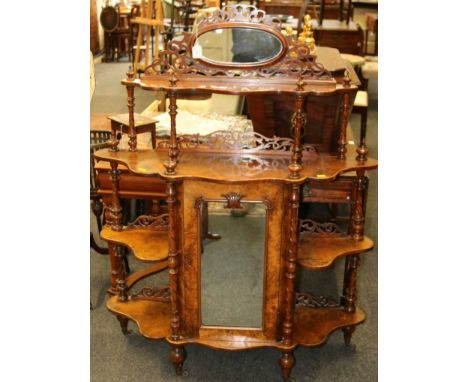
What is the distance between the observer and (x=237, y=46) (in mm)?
2148

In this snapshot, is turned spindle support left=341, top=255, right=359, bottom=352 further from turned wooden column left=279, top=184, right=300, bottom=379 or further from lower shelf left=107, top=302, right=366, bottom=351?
turned wooden column left=279, top=184, right=300, bottom=379

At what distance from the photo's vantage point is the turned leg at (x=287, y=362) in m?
2.10

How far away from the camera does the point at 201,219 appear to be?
6.45 ft

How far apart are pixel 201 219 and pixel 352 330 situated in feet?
2.77

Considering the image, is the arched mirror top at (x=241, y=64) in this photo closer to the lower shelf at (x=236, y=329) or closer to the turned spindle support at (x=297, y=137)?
the turned spindle support at (x=297, y=137)

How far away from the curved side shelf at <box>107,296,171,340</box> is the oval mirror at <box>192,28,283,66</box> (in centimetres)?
103

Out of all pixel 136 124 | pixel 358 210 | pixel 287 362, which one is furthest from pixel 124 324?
pixel 358 210

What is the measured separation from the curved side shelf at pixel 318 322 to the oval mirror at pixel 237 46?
1.03 m

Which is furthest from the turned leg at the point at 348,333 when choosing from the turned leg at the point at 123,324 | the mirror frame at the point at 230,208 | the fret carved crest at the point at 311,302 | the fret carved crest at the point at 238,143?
the turned leg at the point at 123,324

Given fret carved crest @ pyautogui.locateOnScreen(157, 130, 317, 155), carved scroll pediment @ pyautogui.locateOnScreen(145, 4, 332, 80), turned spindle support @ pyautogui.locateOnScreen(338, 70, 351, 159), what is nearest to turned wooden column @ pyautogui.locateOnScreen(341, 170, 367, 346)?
turned spindle support @ pyautogui.locateOnScreen(338, 70, 351, 159)

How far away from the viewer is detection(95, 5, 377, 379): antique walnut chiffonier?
1851mm

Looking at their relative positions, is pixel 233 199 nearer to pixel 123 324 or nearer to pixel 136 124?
pixel 136 124

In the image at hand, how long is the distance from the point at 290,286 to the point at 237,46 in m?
0.91
